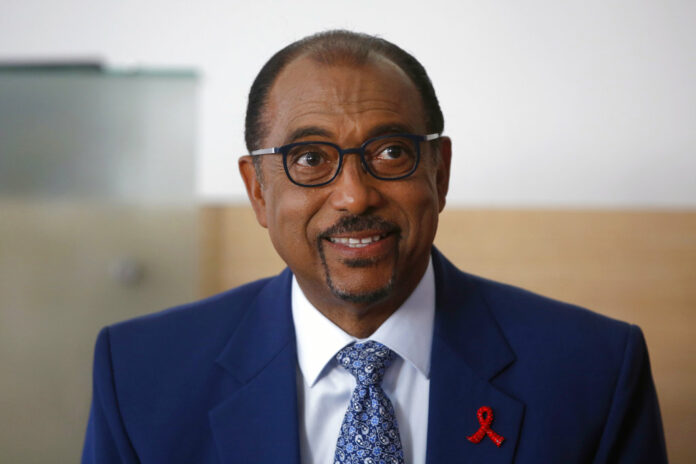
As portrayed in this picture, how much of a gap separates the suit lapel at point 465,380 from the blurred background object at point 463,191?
Answer: 73 cm

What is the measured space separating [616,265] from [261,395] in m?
1.15

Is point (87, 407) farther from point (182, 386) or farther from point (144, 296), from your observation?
point (182, 386)

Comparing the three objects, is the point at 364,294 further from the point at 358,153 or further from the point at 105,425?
the point at 105,425

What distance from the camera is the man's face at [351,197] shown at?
124cm

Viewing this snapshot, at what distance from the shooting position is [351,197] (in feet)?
3.98

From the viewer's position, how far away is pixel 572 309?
4.77 feet

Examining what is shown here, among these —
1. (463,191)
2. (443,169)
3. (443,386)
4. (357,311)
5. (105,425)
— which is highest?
(443,169)

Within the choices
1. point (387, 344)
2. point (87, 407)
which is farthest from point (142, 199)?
point (387, 344)

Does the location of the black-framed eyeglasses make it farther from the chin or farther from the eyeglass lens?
the chin

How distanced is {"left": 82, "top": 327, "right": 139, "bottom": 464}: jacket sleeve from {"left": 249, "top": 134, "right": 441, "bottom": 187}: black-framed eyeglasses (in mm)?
479

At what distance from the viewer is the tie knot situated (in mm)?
1301

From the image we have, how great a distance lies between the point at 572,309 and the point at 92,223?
4.25 ft

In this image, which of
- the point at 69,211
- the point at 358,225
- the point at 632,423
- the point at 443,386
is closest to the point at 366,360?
the point at 443,386

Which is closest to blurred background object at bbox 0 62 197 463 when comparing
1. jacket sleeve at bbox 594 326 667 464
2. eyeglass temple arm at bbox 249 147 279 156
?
eyeglass temple arm at bbox 249 147 279 156
